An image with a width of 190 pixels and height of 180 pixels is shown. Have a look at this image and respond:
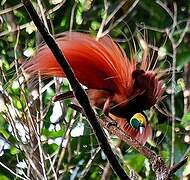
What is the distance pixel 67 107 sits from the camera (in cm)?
159

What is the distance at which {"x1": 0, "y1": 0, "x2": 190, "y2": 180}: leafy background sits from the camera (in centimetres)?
138

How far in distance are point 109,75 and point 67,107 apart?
49 cm

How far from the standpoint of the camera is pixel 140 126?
1177 millimetres

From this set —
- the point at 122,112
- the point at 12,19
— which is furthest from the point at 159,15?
the point at 122,112

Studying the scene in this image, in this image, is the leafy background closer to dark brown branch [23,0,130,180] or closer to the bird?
the bird

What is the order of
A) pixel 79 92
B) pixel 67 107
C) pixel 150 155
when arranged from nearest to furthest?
1. pixel 79 92
2. pixel 150 155
3. pixel 67 107

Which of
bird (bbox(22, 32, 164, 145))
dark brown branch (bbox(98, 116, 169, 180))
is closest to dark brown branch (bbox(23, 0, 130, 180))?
dark brown branch (bbox(98, 116, 169, 180))

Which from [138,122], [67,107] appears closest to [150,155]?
[138,122]

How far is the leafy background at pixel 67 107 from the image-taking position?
54.4 inches

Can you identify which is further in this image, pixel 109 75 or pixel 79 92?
pixel 109 75

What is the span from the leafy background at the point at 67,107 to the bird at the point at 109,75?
0.13m

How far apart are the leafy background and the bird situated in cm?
13

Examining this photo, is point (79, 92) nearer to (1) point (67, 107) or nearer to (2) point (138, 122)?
(2) point (138, 122)

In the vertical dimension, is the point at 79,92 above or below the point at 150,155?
above
